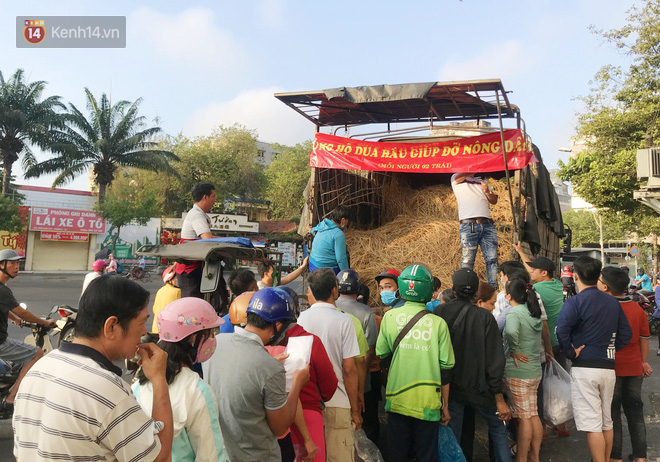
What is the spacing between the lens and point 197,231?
4.96 m

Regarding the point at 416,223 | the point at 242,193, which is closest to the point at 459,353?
the point at 416,223

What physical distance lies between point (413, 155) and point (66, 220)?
3121 cm

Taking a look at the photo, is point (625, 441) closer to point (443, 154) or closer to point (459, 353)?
point (459, 353)

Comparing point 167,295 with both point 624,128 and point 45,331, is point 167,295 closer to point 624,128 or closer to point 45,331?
point 45,331

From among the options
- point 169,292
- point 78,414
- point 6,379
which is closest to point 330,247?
point 169,292

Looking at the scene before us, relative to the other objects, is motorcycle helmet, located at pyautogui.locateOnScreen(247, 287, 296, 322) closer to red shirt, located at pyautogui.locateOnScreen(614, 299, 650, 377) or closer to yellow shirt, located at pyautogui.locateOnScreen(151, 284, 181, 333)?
yellow shirt, located at pyautogui.locateOnScreen(151, 284, 181, 333)

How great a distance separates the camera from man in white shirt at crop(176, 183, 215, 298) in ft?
15.9

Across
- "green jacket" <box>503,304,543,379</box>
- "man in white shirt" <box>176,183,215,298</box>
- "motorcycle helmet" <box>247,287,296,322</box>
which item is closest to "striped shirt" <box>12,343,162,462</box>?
"motorcycle helmet" <box>247,287,296,322</box>

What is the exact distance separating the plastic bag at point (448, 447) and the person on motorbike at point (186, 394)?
7.19 feet

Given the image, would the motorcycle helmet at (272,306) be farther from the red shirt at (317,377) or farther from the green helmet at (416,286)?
the green helmet at (416,286)

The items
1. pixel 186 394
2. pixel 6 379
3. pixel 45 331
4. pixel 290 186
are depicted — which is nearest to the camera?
pixel 186 394

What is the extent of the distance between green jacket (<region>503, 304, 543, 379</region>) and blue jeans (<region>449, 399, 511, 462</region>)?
0.39 metres

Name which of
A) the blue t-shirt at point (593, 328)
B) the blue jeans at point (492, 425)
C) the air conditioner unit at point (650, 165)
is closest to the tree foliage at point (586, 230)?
the air conditioner unit at point (650, 165)

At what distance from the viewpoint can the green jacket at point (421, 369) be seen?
3.65 meters
